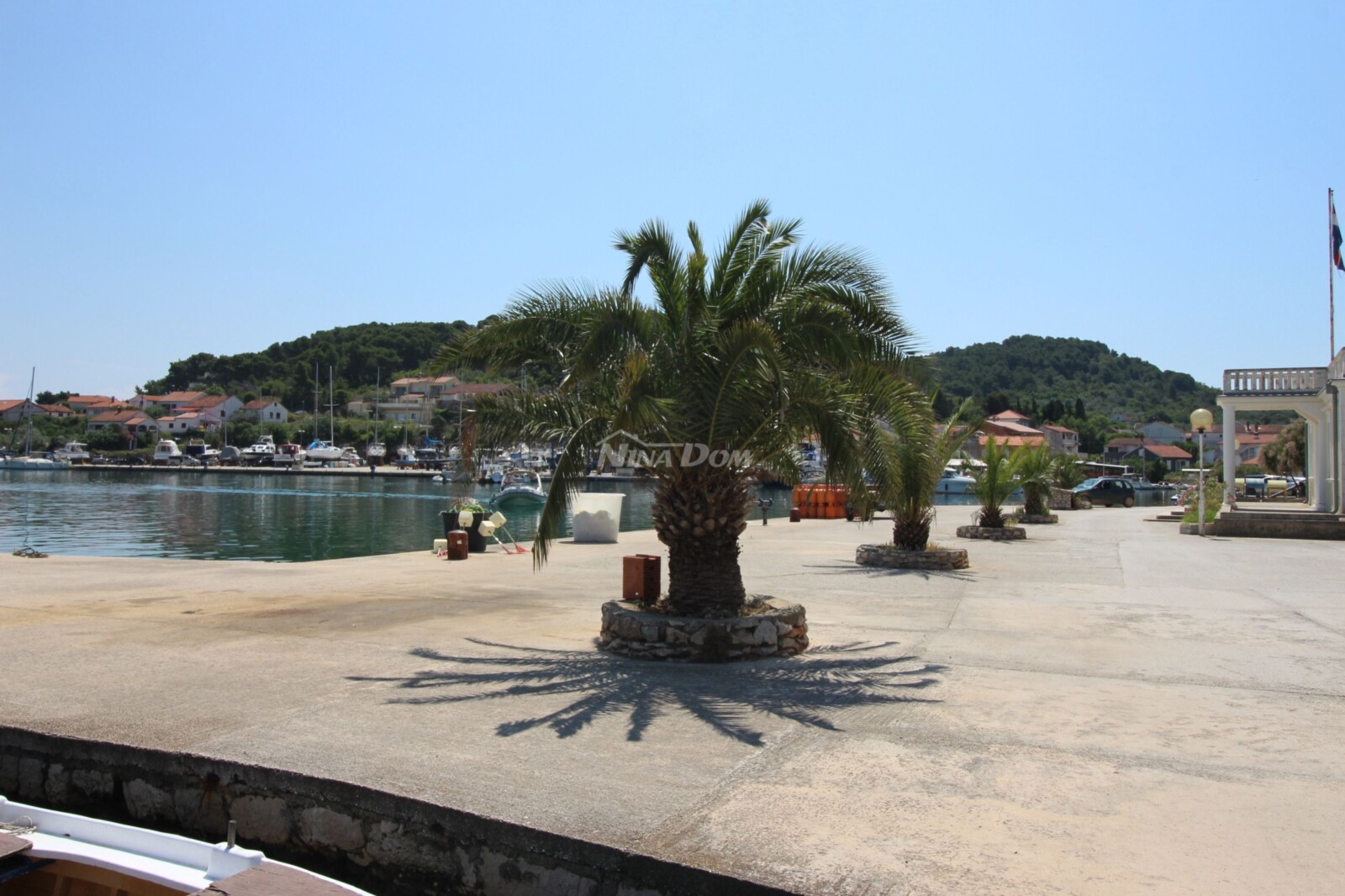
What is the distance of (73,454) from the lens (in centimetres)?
12525

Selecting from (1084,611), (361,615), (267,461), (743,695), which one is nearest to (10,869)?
(743,695)

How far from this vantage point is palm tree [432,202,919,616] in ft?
29.2

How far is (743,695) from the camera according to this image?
7.61 m

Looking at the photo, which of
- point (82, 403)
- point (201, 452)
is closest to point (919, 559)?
point (201, 452)

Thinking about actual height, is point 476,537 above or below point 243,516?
above

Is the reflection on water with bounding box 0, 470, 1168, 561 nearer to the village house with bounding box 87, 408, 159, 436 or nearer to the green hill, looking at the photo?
the village house with bounding box 87, 408, 159, 436

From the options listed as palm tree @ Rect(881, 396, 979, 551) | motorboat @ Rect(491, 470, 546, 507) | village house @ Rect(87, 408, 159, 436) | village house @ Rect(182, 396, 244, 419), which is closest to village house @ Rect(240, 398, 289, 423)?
village house @ Rect(182, 396, 244, 419)

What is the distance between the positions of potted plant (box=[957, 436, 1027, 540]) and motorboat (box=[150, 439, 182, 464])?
397 ft

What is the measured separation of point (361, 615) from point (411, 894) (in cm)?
671

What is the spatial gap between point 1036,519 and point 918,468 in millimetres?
20611

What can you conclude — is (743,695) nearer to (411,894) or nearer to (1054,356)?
(411,894)

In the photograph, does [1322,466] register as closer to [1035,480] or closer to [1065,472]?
[1035,480]

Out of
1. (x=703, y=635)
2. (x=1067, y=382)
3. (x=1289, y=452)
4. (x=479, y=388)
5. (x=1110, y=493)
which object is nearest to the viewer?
(x=703, y=635)

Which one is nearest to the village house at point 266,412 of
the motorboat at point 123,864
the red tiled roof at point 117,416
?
the red tiled roof at point 117,416
